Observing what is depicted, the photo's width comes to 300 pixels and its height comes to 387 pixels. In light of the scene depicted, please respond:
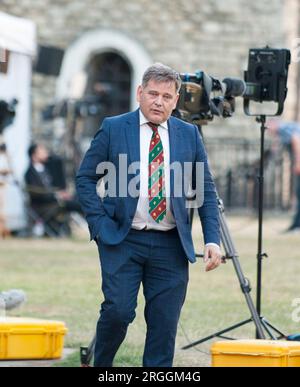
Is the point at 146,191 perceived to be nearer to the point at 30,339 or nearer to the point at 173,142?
the point at 173,142

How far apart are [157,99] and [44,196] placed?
13129mm

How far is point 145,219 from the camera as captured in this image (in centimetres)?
722

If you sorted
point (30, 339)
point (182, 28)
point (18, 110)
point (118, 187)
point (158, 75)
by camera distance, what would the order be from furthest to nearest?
point (182, 28), point (18, 110), point (30, 339), point (118, 187), point (158, 75)

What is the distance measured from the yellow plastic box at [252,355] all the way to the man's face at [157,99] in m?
1.32

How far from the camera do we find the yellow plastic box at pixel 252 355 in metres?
7.36

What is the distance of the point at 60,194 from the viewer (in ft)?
67.3

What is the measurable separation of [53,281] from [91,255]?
3293 millimetres

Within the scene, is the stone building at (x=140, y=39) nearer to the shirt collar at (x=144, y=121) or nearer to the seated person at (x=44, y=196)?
the seated person at (x=44, y=196)

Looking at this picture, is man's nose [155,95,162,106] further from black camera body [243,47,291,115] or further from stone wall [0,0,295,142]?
stone wall [0,0,295,142]

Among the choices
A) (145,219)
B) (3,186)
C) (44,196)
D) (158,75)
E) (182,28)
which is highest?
(182,28)

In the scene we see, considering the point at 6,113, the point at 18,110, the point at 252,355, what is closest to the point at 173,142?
the point at 252,355

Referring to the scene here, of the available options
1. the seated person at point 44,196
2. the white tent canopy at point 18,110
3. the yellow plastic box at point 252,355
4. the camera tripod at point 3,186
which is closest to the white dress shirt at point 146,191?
the yellow plastic box at point 252,355
